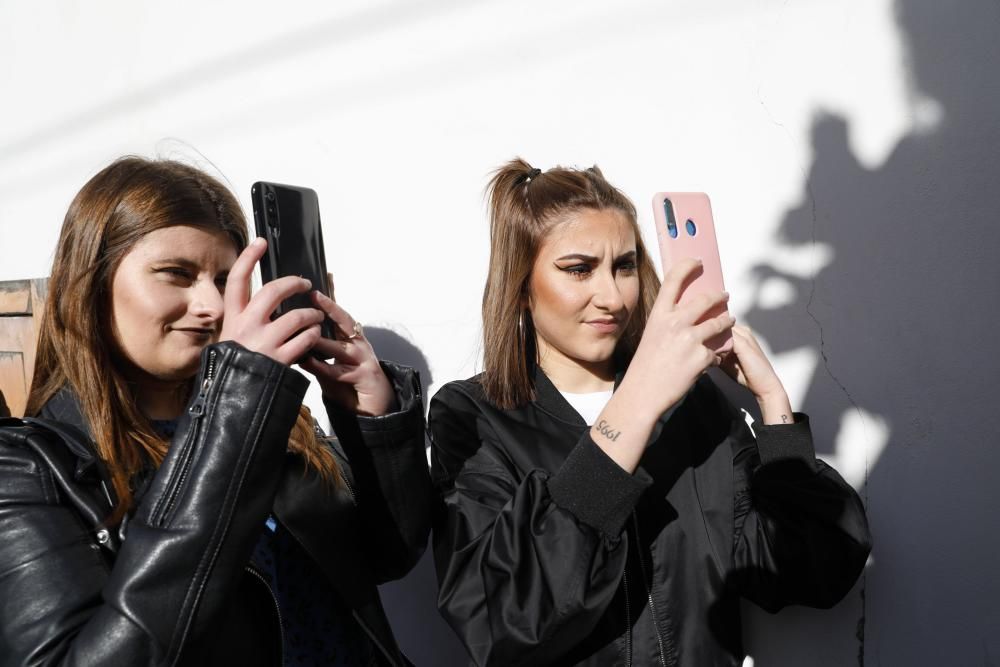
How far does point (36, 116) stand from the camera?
11.5 feet

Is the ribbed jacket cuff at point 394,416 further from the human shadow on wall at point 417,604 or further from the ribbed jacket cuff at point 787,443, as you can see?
the human shadow on wall at point 417,604

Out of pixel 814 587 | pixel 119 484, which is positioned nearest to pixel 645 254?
pixel 814 587

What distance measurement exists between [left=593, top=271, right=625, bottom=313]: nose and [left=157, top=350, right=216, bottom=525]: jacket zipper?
0.82 metres

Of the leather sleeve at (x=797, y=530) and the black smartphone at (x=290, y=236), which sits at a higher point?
the black smartphone at (x=290, y=236)

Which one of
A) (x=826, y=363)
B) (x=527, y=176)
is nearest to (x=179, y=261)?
(x=527, y=176)

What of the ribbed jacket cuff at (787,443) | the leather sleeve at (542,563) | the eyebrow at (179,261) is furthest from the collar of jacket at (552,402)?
the eyebrow at (179,261)

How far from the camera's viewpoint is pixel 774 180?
1735 mm

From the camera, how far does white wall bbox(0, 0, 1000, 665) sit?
1.55m

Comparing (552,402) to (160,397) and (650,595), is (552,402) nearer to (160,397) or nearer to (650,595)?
(650,595)

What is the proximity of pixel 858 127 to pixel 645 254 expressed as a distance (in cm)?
54

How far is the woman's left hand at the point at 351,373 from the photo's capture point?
132 centimetres

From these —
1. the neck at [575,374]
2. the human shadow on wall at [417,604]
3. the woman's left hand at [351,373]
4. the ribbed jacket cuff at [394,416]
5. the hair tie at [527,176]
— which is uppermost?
the hair tie at [527,176]

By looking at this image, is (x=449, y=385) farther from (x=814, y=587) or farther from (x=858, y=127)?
(x=858, y=127)

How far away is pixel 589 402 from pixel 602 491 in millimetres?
468
